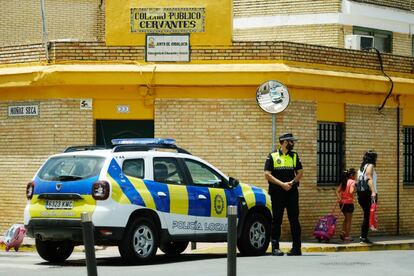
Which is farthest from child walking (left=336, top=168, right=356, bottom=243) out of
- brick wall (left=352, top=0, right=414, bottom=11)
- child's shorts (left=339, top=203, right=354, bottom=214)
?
brick wall (left=352, top=0, right=414, bottom=11)

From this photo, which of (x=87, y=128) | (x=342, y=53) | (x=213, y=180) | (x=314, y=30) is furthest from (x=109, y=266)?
(x=314, y=30)

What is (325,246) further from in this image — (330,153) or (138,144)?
(138,144)

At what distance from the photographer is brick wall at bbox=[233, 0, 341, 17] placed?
3022 centimetres

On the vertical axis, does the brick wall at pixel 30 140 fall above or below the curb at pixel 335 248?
above

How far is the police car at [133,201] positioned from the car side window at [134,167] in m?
0.01

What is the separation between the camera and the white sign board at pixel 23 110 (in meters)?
23.2

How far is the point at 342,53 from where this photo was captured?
24.0 meters

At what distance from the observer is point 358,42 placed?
28031mm

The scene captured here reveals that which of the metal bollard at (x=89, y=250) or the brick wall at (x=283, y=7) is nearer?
the metal bollard at (x=89, y=250)

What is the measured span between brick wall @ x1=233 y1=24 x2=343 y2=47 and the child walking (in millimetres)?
8199

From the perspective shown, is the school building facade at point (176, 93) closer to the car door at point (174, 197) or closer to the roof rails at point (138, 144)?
the roof rails at point (138, 144)

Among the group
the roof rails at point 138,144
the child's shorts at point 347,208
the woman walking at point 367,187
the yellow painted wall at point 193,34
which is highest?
the yellow painted wall at point 193,34

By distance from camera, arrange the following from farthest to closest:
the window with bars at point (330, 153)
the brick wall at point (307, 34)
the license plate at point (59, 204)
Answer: the brick wall at point (307, 34) → the window with bars at point (330, 153) → the license plate at point (59, 204)

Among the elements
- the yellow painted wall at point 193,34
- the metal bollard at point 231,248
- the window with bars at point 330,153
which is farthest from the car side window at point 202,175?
the metal bollard at point 231,248
